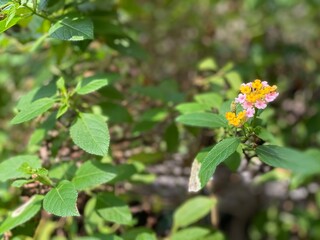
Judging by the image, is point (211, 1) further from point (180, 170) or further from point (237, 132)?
point (237, 132)

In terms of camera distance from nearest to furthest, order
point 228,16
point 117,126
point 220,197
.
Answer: point 117,126 < point 220,197 < point 228,16

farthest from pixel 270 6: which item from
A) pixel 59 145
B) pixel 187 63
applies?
pixel 59 145

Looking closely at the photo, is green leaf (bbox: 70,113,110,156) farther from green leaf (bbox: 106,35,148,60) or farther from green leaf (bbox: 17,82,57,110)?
green leaf (bbox: 106,35,148,60)

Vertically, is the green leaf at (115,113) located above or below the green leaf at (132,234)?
above

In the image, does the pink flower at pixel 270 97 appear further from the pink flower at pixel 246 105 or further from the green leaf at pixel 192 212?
the green leaf at pixel 192 212

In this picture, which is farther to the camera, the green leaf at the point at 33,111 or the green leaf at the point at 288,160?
the green leaf at the point at 33,111

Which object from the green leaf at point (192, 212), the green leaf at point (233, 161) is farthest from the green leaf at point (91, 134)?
the green leaf at point (192, 212)
